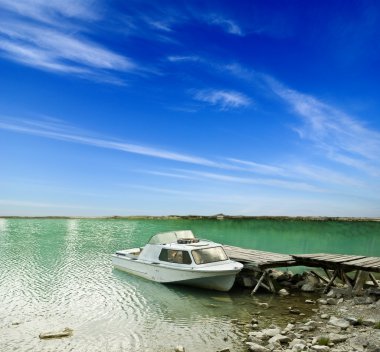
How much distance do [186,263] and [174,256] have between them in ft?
3.60

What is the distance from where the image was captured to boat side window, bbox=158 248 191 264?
21938 mm

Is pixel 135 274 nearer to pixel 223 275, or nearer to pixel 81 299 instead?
pixel 81 299

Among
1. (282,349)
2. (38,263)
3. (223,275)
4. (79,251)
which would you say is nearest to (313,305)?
(223,275)

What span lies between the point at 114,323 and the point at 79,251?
91.6 feet

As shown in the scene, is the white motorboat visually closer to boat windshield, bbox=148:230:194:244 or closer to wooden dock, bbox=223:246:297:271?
boat windshield, bbox=148:230:194:244

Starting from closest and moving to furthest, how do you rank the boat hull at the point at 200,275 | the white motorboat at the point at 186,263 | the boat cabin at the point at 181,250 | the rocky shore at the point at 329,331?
the rocky shore at the point at 329,331 → the boat hull at the point at 200,275 → the white motorboat at the point at 186,263 → the boat cabin at the point at 181,250

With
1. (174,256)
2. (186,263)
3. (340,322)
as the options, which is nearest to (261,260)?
(186,263)

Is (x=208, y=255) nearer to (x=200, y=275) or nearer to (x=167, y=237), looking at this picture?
(x=200, y=275)

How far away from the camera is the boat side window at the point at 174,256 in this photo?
21938 mm

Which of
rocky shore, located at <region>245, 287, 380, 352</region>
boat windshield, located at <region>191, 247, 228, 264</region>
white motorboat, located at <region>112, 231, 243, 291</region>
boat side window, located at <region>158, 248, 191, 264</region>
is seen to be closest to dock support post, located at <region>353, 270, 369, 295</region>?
rocky shore, located at <region>245, 287, 380, 352</region>

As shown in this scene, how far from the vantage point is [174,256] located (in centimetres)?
2270

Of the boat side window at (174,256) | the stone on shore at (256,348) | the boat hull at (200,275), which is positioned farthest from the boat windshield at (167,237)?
the stone on shore at (256,348)

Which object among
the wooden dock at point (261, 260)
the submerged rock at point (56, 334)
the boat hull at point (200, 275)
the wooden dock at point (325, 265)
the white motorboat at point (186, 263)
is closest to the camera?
the submerged rock at point (56, 334)

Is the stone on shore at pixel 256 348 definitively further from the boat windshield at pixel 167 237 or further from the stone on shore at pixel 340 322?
the boat windshield at pixel 167 237
